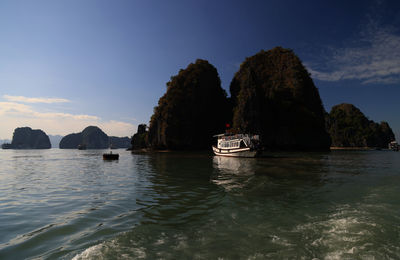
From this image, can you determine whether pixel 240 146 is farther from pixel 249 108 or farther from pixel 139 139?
pixel 139 139

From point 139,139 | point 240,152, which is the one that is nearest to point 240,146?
point 240,152

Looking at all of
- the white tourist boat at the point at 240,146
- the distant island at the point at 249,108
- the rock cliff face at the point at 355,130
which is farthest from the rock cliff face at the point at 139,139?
the rock cliff face at the point at 355,130

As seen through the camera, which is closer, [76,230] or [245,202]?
[76,230]

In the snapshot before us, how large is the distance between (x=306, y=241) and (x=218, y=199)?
5.71 m

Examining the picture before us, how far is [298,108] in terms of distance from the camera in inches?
3688

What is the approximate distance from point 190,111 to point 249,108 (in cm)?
3055

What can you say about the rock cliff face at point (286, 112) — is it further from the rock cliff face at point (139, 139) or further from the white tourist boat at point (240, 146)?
the rock cliff face at point (139, 139)

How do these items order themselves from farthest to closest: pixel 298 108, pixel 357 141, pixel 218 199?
1. pixel 357 141
2. pixel 298 108
3. pixel 218 199

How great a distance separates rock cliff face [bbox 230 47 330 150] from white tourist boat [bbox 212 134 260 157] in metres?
32.6

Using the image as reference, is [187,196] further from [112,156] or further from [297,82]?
[297,82]

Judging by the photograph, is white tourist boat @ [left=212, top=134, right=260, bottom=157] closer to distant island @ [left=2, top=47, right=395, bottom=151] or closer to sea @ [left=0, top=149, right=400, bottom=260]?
distant island @ [left=2, top=47, right=395, bottom=151]

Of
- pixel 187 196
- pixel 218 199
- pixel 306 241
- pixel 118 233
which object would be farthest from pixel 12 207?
pixel 306 241

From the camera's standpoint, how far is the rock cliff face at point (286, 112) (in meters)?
86.4

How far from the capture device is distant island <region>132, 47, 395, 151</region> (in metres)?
88.3
